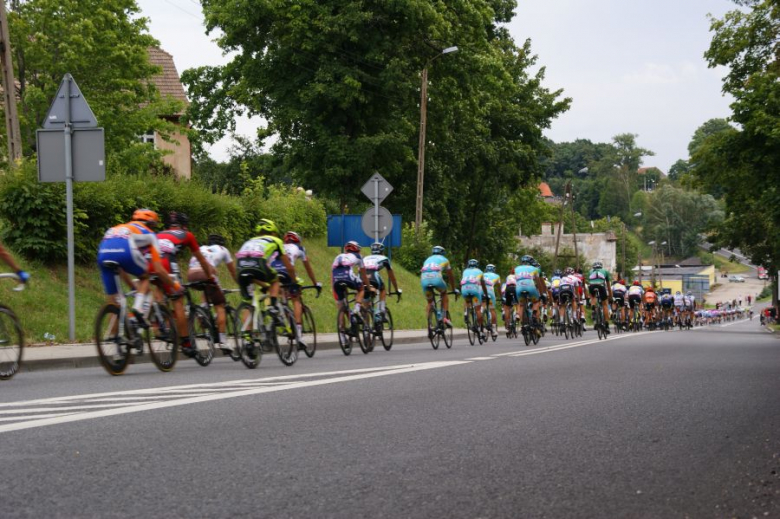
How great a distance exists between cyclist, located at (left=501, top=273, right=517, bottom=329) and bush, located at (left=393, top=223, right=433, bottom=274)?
1440 cm

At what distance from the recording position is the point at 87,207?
64.0 feet

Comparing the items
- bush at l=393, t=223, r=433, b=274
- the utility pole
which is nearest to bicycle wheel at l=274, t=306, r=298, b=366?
→ the utility pole

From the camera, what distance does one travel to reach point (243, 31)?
37219mm

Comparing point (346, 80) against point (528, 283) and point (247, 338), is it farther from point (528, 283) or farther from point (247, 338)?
point (247, 338)

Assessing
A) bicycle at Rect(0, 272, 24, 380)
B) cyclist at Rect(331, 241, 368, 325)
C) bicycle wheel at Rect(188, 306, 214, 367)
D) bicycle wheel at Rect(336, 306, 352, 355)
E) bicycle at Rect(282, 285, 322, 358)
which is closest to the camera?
bicycle at Rect(0, 272, 24, 380)

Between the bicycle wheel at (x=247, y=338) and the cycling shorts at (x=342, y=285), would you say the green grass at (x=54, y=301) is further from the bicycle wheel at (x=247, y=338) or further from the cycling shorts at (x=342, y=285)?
the bicycle wheel at (x=247, y=338)

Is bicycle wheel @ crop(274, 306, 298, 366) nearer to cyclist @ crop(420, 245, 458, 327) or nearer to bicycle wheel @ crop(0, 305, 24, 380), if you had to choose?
bicycle wheel @ crop(0, 305, 24, 380)

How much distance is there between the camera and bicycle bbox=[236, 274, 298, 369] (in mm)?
12555

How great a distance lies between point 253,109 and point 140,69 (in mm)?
4406

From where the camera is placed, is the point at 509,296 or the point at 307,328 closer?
the point at 307,328

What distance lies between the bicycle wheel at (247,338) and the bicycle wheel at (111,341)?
191 cm

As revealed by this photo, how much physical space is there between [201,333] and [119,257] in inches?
79.8

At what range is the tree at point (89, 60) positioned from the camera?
36031 mm

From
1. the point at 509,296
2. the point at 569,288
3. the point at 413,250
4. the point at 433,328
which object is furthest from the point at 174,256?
the point at 413,250
